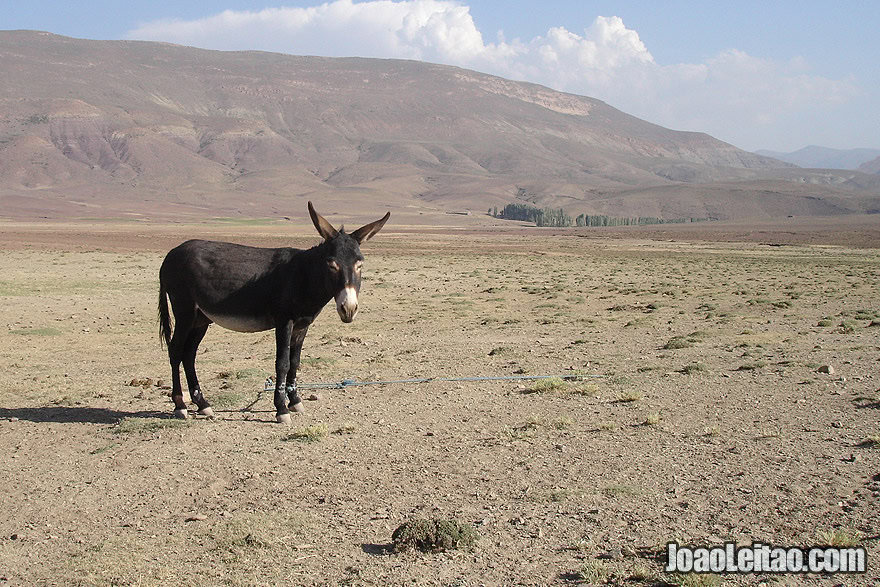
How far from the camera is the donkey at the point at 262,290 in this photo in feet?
32.8

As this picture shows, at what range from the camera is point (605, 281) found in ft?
117

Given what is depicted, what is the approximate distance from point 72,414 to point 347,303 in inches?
164

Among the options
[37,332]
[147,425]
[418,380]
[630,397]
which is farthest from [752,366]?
[37,332]

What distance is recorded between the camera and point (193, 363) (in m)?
10.7

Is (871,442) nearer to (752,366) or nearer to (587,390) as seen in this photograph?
(587,390)

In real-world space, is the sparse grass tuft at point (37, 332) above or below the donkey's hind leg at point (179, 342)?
below

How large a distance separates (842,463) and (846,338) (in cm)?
981

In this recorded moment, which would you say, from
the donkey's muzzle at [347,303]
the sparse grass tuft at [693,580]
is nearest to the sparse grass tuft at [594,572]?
the sparse grass tuft at [693,580]

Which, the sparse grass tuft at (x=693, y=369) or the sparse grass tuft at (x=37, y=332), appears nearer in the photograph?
the sparse grass tuft at (x=693, y=369)

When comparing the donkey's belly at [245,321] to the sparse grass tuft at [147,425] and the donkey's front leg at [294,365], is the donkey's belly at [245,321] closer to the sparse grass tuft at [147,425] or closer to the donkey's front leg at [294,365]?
the donkey's front leg at [294,365]

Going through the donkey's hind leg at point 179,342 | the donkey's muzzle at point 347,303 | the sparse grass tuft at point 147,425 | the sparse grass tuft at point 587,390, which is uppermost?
the donkey's muzzle at point 347,303

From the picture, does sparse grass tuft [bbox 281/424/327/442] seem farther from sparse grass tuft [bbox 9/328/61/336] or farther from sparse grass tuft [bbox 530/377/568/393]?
sparse grass tuft [bbox 9/328/61/336]

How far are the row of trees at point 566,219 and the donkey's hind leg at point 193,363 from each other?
142 metres

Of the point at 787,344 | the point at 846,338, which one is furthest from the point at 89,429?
the point at 846,338
